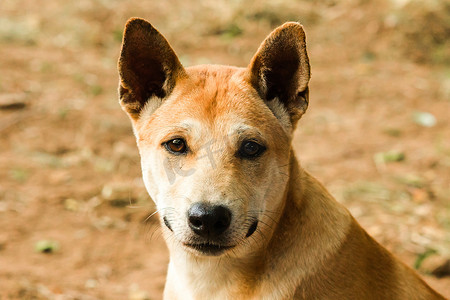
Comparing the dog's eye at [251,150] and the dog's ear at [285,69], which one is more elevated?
the dog's ear at [285,69]

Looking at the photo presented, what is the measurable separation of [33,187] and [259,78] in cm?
360

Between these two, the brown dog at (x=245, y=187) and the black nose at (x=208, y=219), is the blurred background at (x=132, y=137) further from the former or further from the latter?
the black nose at (x=208, y=219)

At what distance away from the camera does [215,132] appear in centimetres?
304

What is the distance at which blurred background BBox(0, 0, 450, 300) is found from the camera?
16.5 feet

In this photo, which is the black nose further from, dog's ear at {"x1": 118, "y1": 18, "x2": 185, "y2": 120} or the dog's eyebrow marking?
dog's ear at {"x1": 118, "y1": 18, "x2": 185, "y2": 120}

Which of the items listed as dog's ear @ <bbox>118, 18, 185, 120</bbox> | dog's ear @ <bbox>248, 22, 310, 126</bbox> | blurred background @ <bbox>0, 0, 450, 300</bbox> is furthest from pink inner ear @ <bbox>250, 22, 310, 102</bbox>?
blurred background @ <bbox>0, 0, 450, 300</bbox>

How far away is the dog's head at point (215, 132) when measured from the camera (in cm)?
283

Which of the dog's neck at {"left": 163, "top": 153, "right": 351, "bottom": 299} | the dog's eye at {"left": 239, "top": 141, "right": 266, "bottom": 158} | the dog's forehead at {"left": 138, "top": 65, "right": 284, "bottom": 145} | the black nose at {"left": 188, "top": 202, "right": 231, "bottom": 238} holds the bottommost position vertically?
the dog's neck at {"left": 163, "top": 153, "right": 351, "bottom": 299}

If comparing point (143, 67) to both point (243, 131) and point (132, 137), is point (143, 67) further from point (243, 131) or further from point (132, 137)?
point (132, 137)

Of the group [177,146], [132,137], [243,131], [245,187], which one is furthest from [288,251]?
[132,137]

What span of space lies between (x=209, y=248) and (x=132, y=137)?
4365mm

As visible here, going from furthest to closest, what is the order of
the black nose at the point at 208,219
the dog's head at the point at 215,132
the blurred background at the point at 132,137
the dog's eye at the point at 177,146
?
1. the blurred background at the point at 132,137
2. the dog's eye at the point at 177,146
3. the dog's head at the point at 215,132
4. the black nose at the point at 208,219

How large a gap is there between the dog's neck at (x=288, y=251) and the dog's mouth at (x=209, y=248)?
0.61 ft

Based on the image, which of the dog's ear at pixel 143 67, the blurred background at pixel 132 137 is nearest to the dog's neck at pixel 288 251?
the dog's ear at pixel 143 67
